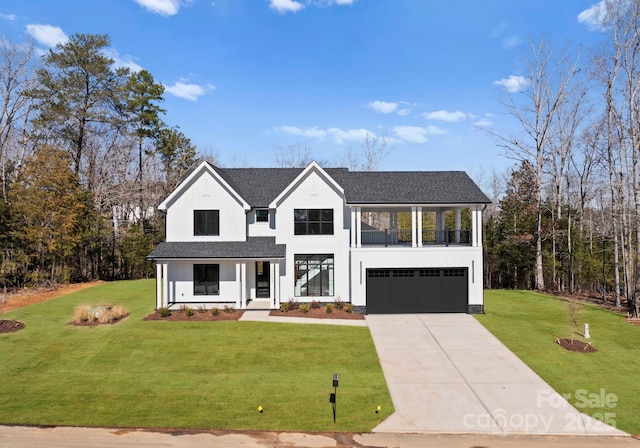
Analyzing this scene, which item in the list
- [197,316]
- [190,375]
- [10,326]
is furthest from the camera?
[197,316]

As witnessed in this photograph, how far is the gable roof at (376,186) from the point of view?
20625 mm

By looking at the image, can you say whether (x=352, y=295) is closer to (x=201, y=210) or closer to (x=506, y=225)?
(x=201, y=210)

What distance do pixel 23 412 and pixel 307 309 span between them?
12.1 m

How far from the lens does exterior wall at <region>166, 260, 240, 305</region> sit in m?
21.4

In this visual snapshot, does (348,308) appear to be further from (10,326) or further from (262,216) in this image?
(10,326)

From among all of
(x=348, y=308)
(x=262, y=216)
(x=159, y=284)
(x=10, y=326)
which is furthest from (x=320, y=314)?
(x=10, y=326)

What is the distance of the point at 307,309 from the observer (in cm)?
1970

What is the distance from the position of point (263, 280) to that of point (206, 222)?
475 cm

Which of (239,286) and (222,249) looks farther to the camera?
(222,249)

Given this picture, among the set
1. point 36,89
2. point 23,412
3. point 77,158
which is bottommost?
point 23,412

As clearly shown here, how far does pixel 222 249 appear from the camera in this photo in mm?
20594

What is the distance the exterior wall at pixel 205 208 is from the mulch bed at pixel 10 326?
25.1 ft

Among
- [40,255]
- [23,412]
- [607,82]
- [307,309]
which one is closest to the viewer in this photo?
[23,412]

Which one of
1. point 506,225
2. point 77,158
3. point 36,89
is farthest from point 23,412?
point 506,225
